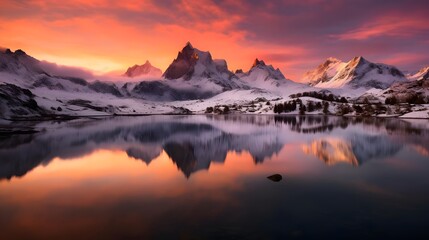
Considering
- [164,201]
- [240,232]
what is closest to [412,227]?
[240,232]

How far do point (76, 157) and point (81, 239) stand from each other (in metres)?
33.4

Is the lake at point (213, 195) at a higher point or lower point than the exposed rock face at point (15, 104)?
lower

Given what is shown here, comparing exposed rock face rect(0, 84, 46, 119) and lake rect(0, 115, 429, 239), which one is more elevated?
exposed rock face rect(0, 84, 46, 119)

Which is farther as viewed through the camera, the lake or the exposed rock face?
the exposed rock face

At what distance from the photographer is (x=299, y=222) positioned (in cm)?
2075

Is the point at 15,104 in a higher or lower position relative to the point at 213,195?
higher

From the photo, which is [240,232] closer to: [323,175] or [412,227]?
[412,227]

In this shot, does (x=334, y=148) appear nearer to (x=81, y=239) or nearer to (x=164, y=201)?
(x=164, y=201)

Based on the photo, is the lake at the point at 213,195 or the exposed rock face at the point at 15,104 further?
the exposed rock face at the point at 15,104

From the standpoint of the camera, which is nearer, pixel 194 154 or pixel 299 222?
pixel 299 222

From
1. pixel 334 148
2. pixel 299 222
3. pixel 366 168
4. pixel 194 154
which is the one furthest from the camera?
pixel 334 148

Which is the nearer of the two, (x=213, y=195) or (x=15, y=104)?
(x=213, y=195)

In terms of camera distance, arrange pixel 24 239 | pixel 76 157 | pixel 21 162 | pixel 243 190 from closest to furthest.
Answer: pixel 24 239
pixel 243 190
pixel 21 162
pixel 76 157

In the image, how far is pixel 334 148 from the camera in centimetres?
5656
